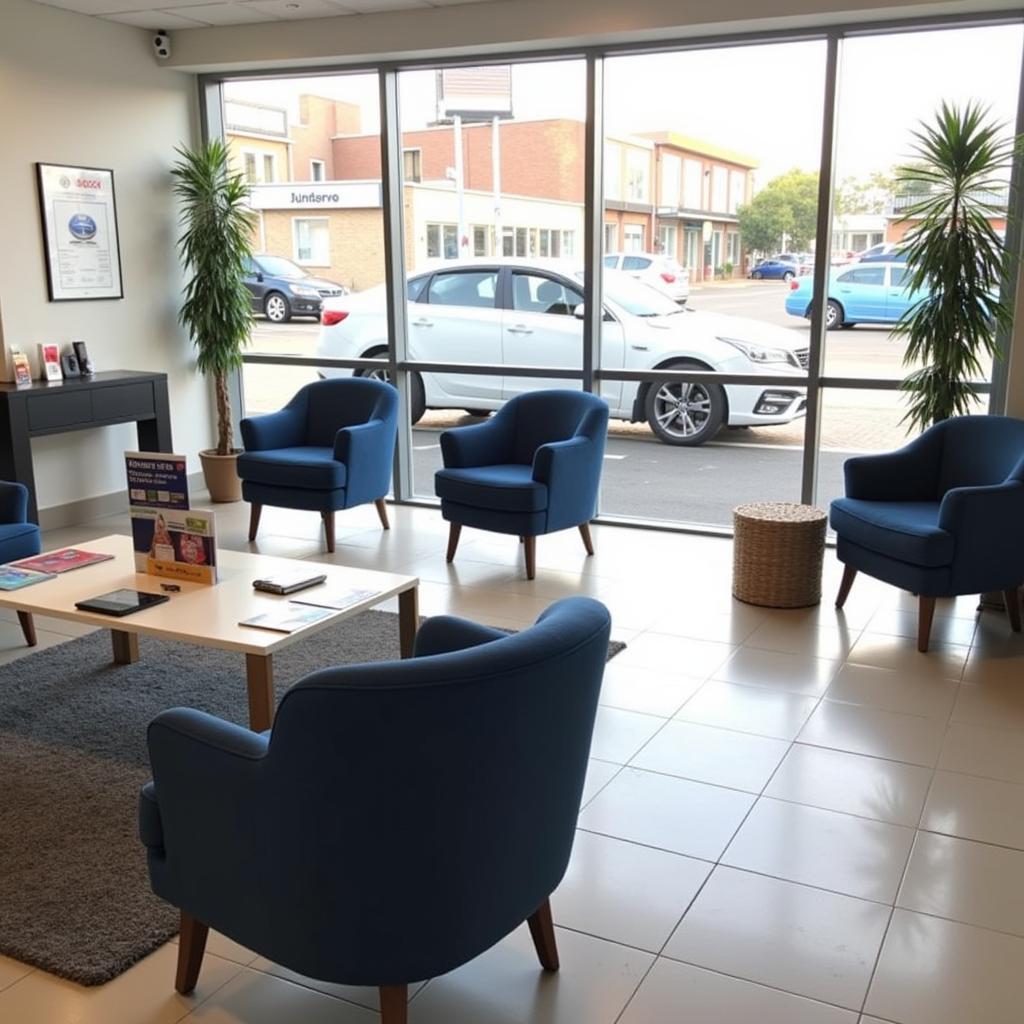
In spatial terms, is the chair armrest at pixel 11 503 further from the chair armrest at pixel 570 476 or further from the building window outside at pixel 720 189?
the building window outside at pixel 720 189

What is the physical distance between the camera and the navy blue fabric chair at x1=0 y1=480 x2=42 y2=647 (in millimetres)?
4328

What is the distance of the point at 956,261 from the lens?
15.5 ft

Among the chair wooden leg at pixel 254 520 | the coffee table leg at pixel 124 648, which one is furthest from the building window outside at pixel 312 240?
the coffee table leg at pixel 124 648

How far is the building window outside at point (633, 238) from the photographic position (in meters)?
6.14

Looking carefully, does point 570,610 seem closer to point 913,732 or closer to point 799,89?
point 913,732

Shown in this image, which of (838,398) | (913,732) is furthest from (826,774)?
(838,398)

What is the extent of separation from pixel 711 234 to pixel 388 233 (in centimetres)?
201

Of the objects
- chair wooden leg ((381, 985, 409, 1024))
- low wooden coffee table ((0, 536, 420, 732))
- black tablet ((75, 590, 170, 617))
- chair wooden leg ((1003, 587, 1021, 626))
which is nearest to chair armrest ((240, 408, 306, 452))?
low wooden coffee table ((0, 536, 420, 732))

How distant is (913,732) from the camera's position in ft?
11.6

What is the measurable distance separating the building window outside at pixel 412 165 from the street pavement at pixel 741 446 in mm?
1210

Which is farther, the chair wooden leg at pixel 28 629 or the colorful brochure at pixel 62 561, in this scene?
the chair wooden leg at pixel 28 629

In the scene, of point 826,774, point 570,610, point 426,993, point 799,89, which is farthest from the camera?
point 799,89

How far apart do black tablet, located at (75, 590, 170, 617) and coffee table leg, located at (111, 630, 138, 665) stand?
2.00 ft

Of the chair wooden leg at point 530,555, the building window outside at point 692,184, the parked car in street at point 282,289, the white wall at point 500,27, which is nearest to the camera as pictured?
the white wall at point 500,27
